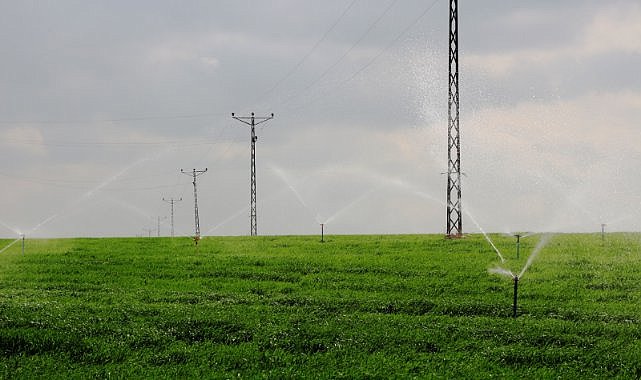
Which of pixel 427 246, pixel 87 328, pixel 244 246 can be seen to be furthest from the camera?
pixel 244 246

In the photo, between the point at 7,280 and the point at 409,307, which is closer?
the point at 409,307

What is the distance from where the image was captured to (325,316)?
19.0 m

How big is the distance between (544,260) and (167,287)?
1571 cm

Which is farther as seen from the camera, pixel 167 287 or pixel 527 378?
pixel 167 287

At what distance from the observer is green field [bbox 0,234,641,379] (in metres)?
14.8

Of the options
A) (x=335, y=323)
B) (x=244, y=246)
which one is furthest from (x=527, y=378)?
(x=244, y=246)

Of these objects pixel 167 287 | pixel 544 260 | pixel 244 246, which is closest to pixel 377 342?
pixel 167 287

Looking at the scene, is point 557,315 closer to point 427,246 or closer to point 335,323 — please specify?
point 335,323

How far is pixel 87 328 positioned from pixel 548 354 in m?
11.2

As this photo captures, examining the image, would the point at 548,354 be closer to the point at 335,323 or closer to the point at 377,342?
the point at 377,342

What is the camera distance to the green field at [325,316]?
14.8 m

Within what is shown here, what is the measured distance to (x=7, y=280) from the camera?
1081 inches

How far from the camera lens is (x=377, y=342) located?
53.1ft

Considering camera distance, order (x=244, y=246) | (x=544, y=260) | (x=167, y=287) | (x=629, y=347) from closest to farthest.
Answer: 1. (x=629, y=347)
2. (x=167, y=287)
3. (x=544, y=260)
4. (x=244, y=246)
